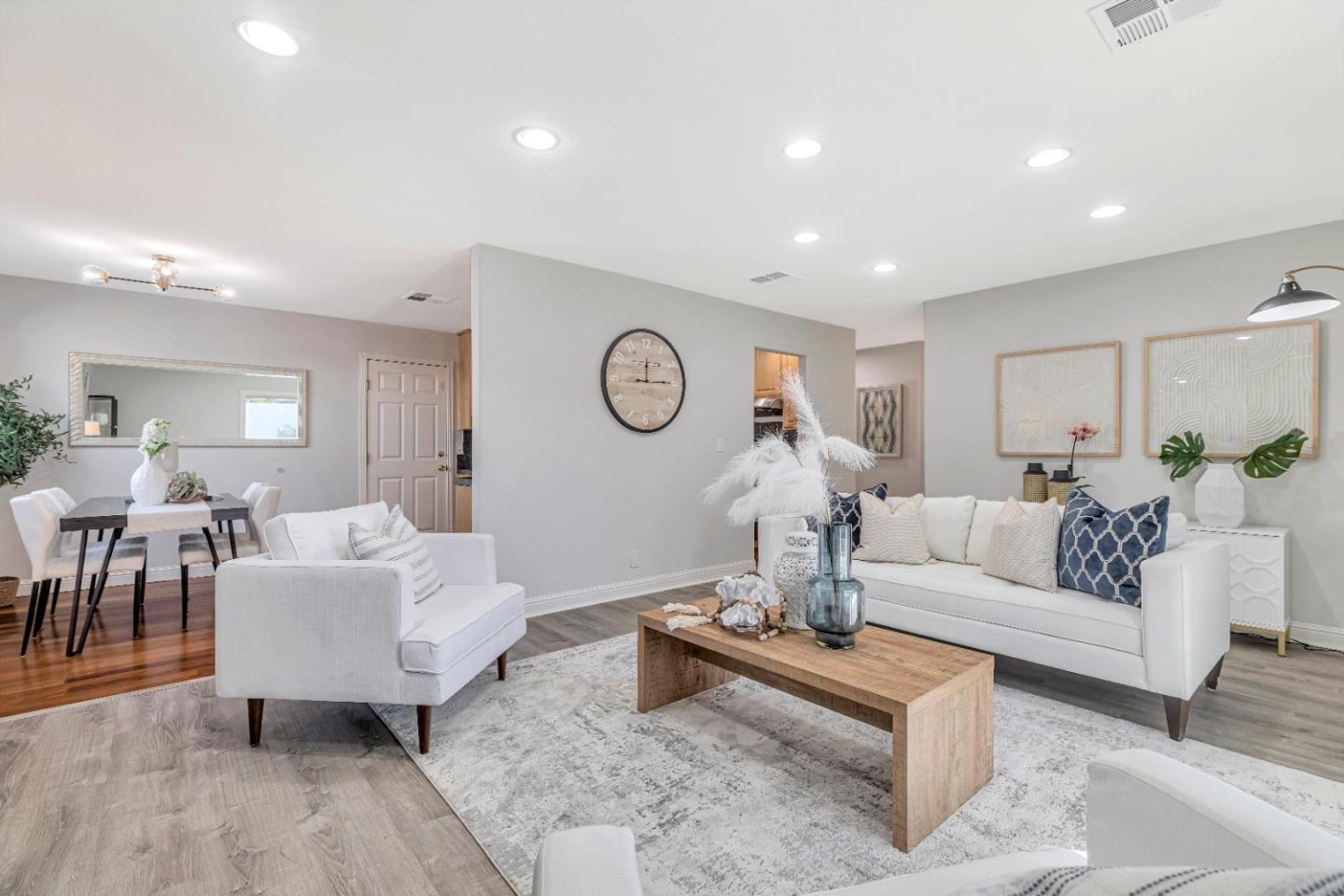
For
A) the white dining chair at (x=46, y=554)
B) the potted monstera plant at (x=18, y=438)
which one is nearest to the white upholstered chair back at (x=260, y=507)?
the white dining chair at (x=46, y=554)

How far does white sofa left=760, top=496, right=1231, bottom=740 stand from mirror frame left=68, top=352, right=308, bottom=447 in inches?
205

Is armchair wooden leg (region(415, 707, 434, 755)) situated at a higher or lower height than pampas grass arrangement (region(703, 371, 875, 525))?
lower

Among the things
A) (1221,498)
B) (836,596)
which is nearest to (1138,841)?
(836,596)

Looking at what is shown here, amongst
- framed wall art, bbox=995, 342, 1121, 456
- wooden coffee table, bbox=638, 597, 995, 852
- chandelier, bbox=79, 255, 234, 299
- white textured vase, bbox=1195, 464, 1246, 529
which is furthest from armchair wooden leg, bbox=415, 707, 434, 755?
framed wall art, bbox=995, 342, 1121, 456

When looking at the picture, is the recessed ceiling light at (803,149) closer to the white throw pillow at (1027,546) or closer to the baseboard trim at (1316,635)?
the white throw pillow at (1027,546)

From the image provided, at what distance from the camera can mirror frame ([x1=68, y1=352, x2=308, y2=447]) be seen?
4.81m

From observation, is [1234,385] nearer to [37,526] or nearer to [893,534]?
[893,534]

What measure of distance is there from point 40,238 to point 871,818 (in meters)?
5.34

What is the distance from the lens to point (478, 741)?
232cm

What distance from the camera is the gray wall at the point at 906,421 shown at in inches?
297

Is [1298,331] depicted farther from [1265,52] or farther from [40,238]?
[40,238]

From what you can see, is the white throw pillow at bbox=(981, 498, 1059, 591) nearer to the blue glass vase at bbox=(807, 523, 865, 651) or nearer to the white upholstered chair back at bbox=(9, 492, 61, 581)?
the blue glass vase at bbox=(807, 523, 865, 651)

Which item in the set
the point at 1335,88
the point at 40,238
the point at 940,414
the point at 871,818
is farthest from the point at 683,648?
the point at 40,238

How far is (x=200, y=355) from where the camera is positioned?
5316 mm
